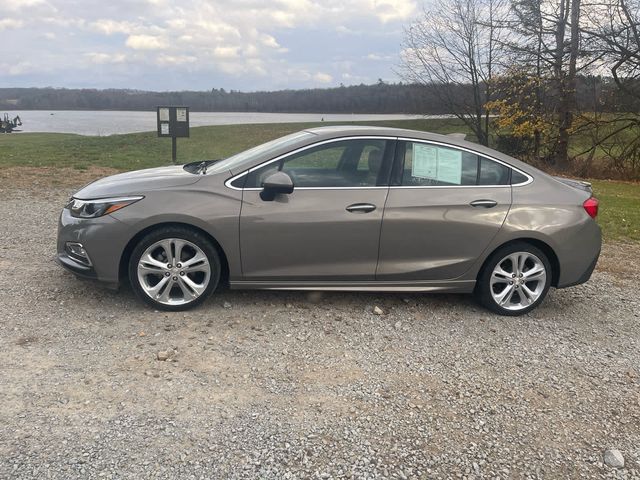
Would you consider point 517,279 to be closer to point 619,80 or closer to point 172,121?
point 172,121

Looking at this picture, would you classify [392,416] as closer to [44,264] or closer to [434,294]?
[434,294]

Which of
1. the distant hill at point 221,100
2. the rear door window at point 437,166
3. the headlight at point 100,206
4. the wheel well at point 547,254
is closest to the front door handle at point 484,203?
the rear door window at point 437,166

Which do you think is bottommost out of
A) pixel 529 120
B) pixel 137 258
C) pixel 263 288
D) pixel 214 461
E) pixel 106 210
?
pixel 214 461

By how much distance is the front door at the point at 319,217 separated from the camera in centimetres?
426

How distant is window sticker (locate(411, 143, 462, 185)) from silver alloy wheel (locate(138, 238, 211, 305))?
1916 mm

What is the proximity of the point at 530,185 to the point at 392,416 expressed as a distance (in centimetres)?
256

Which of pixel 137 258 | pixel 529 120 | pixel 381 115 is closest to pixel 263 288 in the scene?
pixel 137 258

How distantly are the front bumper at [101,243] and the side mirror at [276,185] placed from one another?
1.10m

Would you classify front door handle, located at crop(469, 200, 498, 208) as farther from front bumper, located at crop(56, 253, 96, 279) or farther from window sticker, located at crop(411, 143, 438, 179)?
front bumper, located at crop(56, 253, 96, 279)

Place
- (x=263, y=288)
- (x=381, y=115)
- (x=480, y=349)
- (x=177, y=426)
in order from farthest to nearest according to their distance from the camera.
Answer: (x=381, y=115) → (x=263, y=288) → (x=480, y=349) → (x=177, y=426)

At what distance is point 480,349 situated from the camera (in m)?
4.00

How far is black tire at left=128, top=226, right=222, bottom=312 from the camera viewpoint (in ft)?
13.7

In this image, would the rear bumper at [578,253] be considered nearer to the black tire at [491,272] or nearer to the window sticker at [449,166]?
the black tire at [491,272]

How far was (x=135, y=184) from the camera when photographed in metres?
4.35
